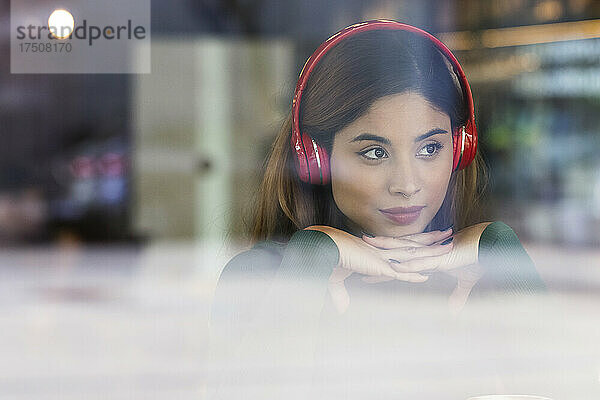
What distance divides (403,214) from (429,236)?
0.06 metres

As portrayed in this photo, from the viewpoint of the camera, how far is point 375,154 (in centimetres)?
95

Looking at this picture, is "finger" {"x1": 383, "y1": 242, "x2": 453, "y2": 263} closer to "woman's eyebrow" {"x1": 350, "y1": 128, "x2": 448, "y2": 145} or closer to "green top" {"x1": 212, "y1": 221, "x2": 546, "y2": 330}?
"green top" {"x1": 212, "y1": 221, "x2": 546, "y2": 330}

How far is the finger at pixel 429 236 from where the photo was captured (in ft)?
3.28

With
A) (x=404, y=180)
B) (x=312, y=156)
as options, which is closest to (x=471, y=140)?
→ (x=404, y=180)

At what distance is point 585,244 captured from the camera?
1164 millimetres

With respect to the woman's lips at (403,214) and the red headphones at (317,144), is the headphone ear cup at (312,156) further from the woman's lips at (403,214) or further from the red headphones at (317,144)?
the woman's lips at (403,214)

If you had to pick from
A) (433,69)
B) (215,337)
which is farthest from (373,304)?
(433,69)

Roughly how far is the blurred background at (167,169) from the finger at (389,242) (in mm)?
142

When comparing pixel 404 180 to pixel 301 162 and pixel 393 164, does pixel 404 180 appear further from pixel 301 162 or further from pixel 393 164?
pixel 301 162

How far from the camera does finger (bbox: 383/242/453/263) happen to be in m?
0.99

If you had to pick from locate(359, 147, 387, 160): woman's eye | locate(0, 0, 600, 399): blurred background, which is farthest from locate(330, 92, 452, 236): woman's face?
locate(0, 0, 600, 399): blurred background

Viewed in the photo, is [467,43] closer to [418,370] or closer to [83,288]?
[418,370]

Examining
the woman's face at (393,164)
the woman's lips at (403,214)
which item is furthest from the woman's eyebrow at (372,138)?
the woman's lips at (403,214)

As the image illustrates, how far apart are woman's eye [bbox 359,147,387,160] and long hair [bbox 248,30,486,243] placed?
49mm
